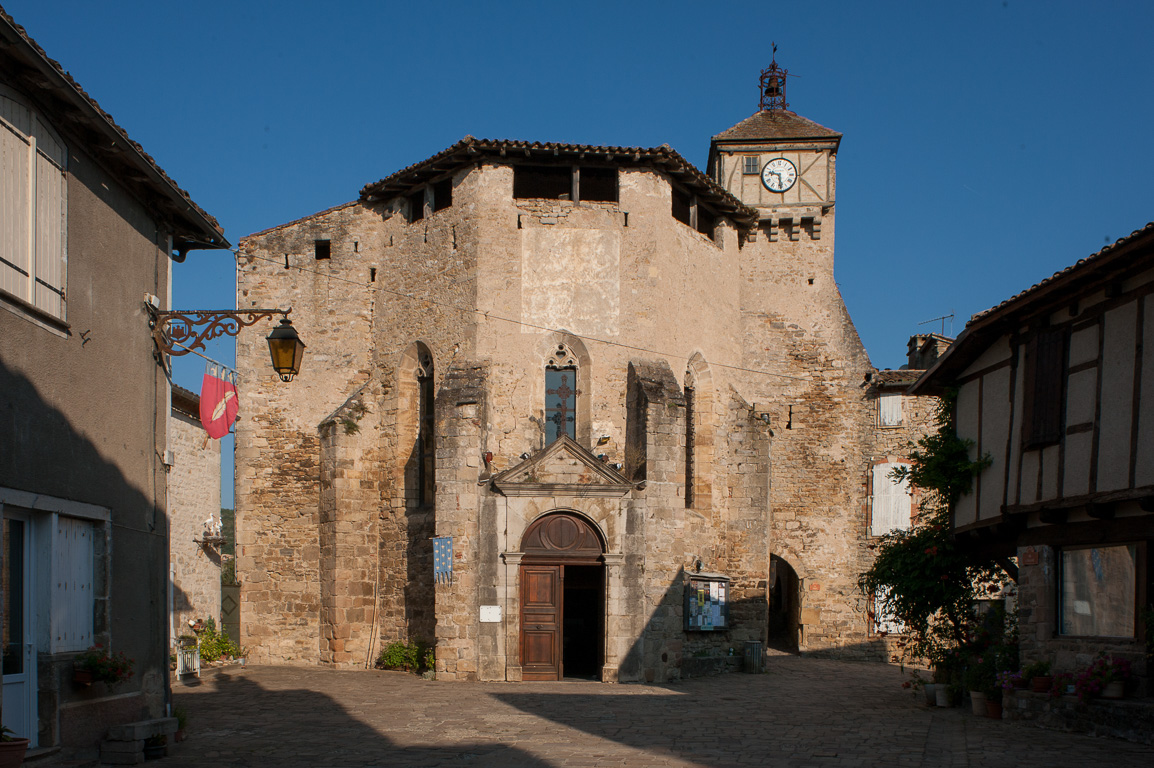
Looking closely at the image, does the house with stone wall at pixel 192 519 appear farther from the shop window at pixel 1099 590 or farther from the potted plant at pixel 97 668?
the shop window at pixel 1099 590

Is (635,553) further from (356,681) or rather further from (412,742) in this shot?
(412,742)

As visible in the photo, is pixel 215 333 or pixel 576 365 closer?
pixel 215 333

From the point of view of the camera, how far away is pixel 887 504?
2212 centimetres

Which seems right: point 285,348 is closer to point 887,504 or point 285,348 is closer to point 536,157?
point 536,157

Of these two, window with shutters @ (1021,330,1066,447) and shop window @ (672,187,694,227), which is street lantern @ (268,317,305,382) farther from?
shop window @ (672,187,694,227)

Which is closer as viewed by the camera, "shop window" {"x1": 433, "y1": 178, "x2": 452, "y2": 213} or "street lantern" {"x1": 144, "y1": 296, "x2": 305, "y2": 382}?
"street lantern" {"x1": 144, "y1": 296, "x2": 305, "y2": 382}

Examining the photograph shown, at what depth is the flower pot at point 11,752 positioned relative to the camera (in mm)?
6289

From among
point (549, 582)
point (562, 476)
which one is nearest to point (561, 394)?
point (562, 476)

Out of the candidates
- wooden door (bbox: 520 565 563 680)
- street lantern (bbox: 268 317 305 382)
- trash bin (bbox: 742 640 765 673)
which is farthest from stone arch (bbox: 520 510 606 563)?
street lantern (bbox: 268 317 305 382)

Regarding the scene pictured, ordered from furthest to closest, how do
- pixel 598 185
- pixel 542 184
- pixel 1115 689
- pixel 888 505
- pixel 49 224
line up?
pixel 888 505
pixel 542 184
pixel 598 185
pixel 1115 689
pixel 49 224

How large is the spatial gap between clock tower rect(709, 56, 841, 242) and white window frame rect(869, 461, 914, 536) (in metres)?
5.62

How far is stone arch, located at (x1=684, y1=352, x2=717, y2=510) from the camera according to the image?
761 inches

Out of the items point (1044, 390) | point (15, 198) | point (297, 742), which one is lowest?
point (297, 742)

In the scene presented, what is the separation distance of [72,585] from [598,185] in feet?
42.2
